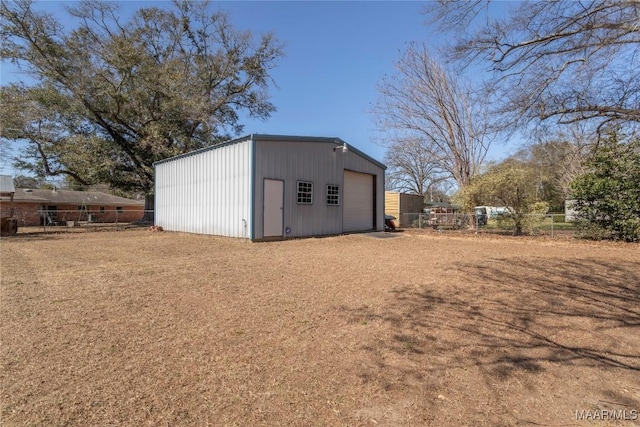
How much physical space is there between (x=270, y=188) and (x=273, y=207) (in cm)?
69

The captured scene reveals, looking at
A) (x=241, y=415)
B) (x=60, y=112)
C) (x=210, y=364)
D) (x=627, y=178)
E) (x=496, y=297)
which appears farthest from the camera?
(x=60, y=112)

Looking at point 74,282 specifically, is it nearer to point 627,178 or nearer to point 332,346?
point 332,346

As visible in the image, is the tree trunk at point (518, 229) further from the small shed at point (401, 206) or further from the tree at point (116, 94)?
the tree at point (116, 94)

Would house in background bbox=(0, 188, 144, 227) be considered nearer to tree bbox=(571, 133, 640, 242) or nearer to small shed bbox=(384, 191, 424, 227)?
small shed bbox=(384, 191, 424, 227)

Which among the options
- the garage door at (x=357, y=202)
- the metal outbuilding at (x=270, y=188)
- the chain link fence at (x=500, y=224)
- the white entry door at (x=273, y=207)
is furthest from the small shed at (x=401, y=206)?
the white entry door at (x=273, y=207)

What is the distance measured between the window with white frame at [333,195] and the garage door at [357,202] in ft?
2.03

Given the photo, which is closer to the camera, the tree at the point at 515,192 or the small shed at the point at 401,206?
the tree at the point at 515,192

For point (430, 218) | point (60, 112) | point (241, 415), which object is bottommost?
point (241, 415)

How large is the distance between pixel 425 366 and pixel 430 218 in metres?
19.6

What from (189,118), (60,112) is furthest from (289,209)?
(60,112)

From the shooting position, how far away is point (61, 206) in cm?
3231

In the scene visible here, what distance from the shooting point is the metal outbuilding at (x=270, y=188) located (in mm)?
11547

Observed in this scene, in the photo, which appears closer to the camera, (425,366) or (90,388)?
(90,388)

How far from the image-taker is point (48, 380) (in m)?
2.62
